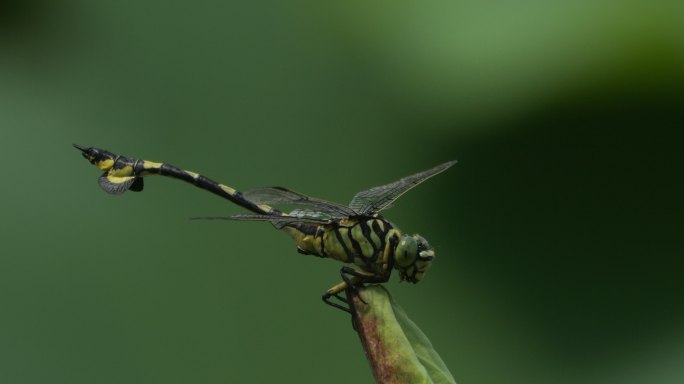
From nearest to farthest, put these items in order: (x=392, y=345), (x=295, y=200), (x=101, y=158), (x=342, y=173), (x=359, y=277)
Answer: (x=392, y=345) < (x=359, y=277) < (x=295, y=200) < (x=101, y=158) < (x=342, y=173)

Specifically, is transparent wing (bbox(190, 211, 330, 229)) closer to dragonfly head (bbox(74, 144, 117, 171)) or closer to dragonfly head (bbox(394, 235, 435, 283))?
dragonfly head (bbox(394, 235, 435, 283))

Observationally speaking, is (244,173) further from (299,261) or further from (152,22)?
(152,22)

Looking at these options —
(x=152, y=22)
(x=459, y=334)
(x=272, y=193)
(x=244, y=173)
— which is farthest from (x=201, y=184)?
(x=152, y=22)

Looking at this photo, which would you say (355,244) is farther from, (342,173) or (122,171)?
(342,173)

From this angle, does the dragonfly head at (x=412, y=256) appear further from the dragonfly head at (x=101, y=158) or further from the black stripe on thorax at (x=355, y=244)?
the dragonfly head at (x=101, y=158)

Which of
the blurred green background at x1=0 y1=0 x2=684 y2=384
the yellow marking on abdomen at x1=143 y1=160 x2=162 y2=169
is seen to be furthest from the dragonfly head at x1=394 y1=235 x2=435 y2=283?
the blurred green background at x1=0 y1=0 x2=684 y2=384

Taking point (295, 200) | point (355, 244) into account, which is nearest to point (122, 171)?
point (295, 200)
